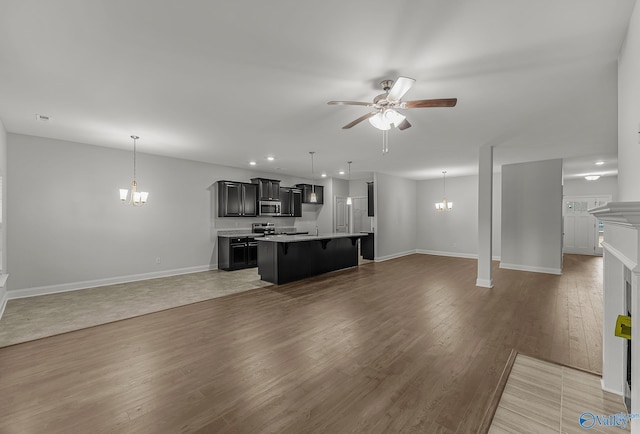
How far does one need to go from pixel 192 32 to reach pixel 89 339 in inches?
137

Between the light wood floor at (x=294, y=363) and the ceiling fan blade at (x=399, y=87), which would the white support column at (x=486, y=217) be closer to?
the light wood floor at (x=294, y=363)

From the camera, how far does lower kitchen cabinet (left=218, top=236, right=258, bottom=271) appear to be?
23.0 ft

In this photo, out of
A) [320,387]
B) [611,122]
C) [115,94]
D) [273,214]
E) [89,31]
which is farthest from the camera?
[273,214]

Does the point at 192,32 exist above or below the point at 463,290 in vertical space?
above

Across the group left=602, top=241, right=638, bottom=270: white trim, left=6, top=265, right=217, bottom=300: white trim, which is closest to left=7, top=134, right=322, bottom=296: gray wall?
left=6, top=265, right=217, bottom=300: white trim

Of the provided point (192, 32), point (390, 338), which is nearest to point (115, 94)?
point (192, 32)

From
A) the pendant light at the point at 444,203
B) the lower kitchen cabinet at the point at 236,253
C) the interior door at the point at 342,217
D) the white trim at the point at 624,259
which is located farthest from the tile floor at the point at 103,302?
the pendant light at the point at 444,203

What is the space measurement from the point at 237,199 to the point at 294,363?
5.57 meters

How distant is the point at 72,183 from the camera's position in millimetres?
5266

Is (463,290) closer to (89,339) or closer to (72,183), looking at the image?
(89,339)

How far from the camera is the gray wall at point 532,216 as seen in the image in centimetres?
666

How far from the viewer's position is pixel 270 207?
8.30m

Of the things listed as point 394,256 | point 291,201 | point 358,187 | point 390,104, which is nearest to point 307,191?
point 291,201

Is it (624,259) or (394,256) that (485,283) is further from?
(624,259)
